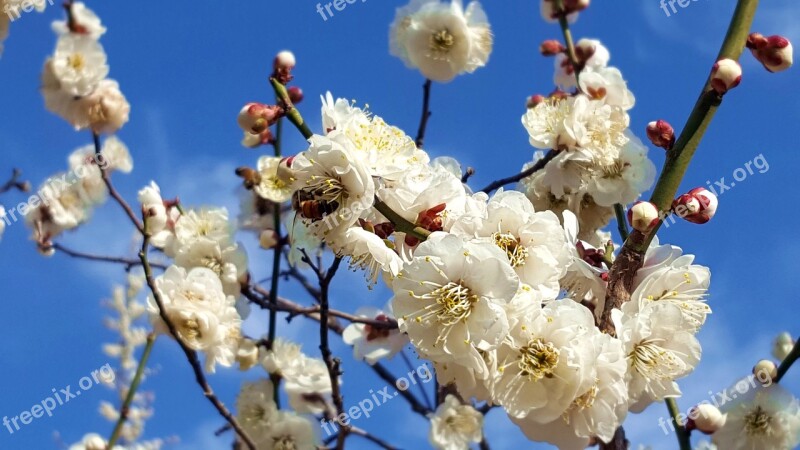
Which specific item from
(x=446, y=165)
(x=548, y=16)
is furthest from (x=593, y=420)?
(x=548, y=16)

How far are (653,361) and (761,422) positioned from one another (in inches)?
52.1

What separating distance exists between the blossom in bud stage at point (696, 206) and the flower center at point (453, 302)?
445 mm

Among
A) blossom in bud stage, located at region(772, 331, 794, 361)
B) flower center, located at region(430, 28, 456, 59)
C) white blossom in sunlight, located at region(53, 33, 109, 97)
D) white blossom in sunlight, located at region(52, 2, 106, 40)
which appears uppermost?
white blossom in sunlight, located at region(52, 2, 106, 40)

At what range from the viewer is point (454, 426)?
345 cm

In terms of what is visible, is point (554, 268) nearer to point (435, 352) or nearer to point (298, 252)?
point (435, 352)

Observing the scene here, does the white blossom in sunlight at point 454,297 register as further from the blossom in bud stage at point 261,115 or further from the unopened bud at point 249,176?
the unopened bud at point 249,176

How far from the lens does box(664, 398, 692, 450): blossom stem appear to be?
6.31ft

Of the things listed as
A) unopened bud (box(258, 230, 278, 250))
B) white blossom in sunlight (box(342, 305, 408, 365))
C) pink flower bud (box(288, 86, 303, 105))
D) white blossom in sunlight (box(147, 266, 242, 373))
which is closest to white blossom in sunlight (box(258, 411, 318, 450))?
white blossom in sunlight (box(342, 305, 408, 365))

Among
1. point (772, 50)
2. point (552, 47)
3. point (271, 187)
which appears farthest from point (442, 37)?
point (772, 50)

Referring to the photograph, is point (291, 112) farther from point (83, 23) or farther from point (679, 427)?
point (83, 23)

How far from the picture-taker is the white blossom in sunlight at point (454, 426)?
3365mm

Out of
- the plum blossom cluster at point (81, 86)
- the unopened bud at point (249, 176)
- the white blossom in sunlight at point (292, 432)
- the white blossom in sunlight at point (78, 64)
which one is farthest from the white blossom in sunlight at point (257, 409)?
the white blossom in sunlight at point (78, 64)

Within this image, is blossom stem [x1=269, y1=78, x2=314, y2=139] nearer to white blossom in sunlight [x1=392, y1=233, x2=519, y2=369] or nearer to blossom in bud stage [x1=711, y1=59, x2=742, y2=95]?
white blossom in sunlight [x1=392, y1=233, x2=519, y2=369]

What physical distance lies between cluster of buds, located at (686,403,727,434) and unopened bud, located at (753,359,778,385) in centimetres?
35
